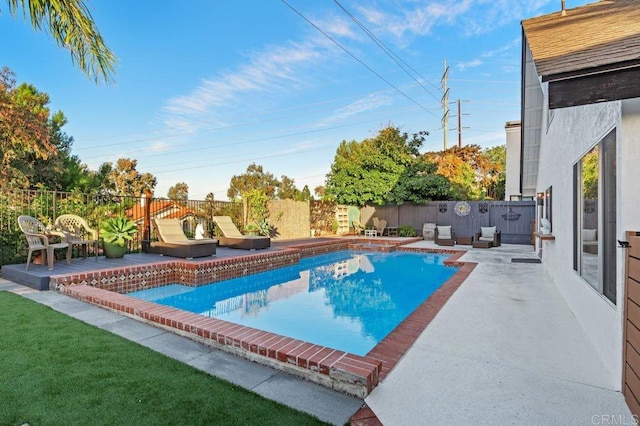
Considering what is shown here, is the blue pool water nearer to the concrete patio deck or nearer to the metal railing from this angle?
the concrete patio deck

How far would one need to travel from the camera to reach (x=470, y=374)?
9.86 ft

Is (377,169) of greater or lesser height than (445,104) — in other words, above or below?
below

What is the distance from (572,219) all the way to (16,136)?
1417cm

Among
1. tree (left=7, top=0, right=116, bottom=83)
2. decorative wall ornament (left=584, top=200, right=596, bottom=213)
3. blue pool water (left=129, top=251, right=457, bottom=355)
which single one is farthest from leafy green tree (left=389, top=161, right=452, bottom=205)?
tree (left=7, top=0, right=116, bottom=83)

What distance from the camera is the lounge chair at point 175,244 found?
8.62 metres

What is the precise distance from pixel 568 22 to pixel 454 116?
30.6 metres

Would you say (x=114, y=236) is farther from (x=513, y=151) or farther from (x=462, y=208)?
(x=513, y=151)

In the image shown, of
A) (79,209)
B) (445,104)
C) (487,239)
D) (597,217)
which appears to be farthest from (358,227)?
(445,104)

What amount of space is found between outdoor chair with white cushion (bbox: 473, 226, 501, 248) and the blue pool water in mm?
3799

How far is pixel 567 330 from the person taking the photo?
4164 millimetres

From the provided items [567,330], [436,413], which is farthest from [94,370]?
[567,330]

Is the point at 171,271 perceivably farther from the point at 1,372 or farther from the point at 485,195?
the point at 485,195

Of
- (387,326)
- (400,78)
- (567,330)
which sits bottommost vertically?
(387,326)

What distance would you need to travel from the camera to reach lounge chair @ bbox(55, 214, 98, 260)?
7.39m
